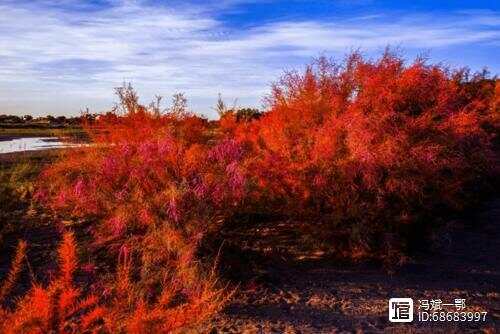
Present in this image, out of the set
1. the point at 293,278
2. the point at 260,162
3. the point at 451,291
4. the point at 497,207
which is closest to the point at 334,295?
the point at 293,278

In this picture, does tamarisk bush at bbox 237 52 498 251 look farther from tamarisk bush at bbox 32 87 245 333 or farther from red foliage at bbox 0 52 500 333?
tamarisk bush at bbox 32 87 245 333

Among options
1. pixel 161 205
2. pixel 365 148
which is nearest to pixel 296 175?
pixel 365 148

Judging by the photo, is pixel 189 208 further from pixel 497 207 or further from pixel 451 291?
pixel 497 207

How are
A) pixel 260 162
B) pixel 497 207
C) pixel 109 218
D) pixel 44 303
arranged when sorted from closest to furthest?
pixel 44 303 → pixel 109 218 → pixel 260 162 → pixel 497 207

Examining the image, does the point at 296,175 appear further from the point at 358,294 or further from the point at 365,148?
the point at 358,294

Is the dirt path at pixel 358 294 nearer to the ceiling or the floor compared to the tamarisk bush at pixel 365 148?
nearer to the floor

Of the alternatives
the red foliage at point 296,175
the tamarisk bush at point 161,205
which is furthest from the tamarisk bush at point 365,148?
the tamarisk bush at point 161,205

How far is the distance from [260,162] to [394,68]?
11.2 feet

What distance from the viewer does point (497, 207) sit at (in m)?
15.2

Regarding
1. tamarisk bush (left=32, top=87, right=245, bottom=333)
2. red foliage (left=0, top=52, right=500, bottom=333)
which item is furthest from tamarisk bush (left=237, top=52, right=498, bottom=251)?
tamarisk bush (left=32, top=87, right=245, bottom=333)

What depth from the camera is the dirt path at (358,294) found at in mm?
7609

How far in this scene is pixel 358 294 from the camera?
867 centimetres

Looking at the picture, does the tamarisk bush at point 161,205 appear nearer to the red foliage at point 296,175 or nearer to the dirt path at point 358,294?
the red foliage at point 296,175

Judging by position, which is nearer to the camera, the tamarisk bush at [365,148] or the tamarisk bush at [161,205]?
the tamarisk bush at [161,205]
